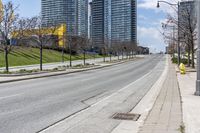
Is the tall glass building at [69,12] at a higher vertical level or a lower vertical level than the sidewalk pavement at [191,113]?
higher

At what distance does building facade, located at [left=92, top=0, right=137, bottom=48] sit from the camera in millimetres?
134100

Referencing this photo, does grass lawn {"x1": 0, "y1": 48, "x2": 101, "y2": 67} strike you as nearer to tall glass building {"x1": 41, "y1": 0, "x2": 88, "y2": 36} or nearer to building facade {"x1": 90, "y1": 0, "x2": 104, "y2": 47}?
tall glass building {"x1": 41, "y1": 0, "x2": 88, "y2": 36}

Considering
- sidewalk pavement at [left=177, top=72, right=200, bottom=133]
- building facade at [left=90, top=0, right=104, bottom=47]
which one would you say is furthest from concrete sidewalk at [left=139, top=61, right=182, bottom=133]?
building facade at [left=90, top=0, right=104, bottom=47]

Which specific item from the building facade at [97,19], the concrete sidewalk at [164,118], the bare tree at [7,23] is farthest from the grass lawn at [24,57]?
the building facade at [97,19]

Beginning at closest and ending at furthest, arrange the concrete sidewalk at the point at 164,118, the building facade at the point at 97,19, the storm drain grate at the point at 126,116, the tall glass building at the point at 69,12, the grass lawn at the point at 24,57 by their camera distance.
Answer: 1. the concrete sidewalk at the point at 164,118
2. the storm drain grate at the point at 126,116
3. the grass lawn at the point at 24,57
4. the tall glass building at the point at 69,12
5. the building facade at the point at 97,19

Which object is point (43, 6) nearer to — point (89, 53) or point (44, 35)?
point (44, 35)

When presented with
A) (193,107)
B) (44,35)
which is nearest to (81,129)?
(193,107)

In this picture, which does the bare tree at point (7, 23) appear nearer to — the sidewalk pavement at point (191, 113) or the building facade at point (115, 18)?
the sidewalk pavement at point (191, 113)

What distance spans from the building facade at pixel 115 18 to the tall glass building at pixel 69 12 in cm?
3291

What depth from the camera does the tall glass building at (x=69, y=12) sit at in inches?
2992

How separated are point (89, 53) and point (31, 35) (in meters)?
78.9

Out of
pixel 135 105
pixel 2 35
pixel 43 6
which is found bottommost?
pixel 135 105

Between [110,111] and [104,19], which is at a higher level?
[104,19]

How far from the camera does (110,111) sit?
42.9 ft
